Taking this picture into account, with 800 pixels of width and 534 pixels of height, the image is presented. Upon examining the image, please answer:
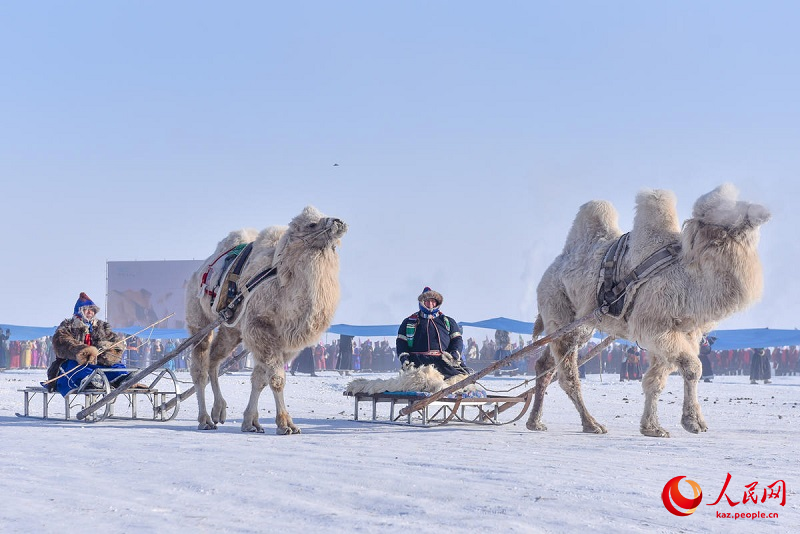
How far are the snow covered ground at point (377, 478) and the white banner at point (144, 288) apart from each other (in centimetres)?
3258

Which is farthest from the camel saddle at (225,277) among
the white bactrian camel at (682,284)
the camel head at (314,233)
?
the white bactrian camel at (682,284)

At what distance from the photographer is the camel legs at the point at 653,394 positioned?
10.0 metres

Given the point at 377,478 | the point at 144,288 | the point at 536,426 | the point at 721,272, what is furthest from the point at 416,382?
the point at 144,288

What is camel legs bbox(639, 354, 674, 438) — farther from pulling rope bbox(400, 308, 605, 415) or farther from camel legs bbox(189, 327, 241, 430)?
camel legs bbox(189, 327, 241, 430)

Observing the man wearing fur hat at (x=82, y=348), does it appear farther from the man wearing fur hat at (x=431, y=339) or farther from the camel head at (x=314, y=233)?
the man wearing fur hat at (x=431, y=339)

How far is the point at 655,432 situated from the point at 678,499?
4.49 meters

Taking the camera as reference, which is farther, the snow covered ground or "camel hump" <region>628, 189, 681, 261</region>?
"camel hump" <region>628, 189, 681, 261</region>

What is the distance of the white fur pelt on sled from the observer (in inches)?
443

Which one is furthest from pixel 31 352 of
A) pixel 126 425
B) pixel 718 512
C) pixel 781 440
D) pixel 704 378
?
pixel 718 512

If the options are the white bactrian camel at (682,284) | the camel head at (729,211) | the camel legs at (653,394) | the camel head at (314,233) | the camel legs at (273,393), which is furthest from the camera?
the camel head at (314,233)

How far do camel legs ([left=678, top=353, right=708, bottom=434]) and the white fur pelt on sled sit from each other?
251cm

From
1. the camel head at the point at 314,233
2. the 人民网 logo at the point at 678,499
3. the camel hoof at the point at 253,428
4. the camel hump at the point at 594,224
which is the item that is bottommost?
the camel hoof at the point at 253,428

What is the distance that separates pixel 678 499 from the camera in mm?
5574

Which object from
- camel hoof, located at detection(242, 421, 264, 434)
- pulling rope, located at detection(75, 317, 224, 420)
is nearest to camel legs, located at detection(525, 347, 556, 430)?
camel hoof, located at detection(242, 421, 264, 434)
